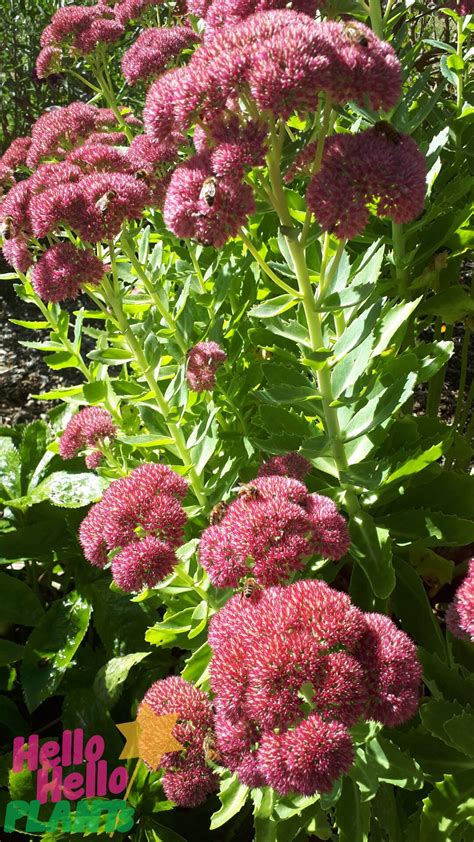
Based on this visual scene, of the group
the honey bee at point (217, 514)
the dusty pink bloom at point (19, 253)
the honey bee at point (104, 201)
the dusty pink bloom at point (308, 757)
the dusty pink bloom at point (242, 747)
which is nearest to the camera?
the dusty pink bloom at point (308, 757)

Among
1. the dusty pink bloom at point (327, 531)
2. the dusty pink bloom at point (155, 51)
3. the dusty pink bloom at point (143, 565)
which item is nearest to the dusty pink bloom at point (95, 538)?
the dusty pink bloom at point (143, 565)

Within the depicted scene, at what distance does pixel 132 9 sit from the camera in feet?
8.54

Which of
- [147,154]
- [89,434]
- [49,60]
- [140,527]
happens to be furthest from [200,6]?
[140,527]

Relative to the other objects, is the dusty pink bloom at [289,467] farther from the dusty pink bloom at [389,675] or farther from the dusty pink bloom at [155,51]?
the dusty pink bloom at [155,51]

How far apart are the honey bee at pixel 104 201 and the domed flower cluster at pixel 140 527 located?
58cm

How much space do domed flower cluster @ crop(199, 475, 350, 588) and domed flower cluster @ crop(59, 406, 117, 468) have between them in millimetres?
608

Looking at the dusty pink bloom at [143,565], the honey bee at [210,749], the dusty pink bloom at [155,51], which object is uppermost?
the dusty pink bloom at [155,51]

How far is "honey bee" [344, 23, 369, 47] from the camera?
1.34m

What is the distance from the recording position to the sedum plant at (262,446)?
3.92 ft

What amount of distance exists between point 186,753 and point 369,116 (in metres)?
1.60

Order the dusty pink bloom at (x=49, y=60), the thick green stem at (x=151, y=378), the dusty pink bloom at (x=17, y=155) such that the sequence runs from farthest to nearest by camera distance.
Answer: the dusty pink bloom at (x=49, y=60) → the dusty pink bloom at (x=17, y=155) → the thick green stem at (x=151, y=378)

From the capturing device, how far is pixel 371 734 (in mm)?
1273

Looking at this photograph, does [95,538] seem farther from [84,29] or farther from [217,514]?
[84,29]

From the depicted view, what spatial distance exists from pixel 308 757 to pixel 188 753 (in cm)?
37
